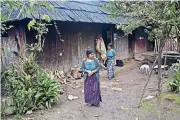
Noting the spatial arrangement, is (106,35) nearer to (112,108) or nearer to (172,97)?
(172,97)

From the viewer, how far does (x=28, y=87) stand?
627 cm

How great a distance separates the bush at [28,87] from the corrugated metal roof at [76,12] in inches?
76.1

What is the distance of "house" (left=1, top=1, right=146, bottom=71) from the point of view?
8.78 meters

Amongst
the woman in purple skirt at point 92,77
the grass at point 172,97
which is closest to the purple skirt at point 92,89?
the woman in purple skirt at point 92,77

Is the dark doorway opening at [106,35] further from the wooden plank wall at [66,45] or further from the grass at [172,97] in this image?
the grass at [172,97]

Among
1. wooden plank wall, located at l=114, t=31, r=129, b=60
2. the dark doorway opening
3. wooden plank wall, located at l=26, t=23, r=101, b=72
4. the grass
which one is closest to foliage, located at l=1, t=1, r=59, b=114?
wooden plank wall, located at l=26, t=23, r=101, b=72

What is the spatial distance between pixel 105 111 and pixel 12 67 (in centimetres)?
A: 272

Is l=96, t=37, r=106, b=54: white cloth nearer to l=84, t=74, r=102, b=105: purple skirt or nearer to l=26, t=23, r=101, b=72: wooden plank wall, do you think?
l=26, t=23, r=101, b=72: wooden plank wall

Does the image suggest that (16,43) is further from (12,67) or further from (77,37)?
(77,37)

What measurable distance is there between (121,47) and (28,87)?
30.5ft

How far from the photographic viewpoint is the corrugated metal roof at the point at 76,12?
875 cm

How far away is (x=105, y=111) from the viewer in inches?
240

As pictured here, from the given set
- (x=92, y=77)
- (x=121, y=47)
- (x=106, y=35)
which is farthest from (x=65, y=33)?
Result: (x=121, y=47)

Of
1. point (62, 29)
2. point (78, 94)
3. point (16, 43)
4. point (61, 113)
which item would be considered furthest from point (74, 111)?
point (62, 29)
